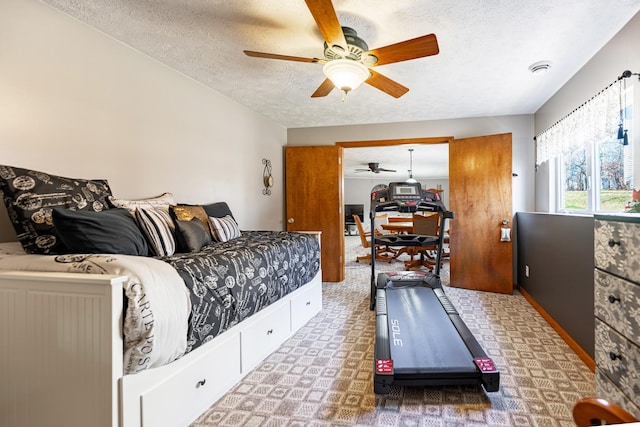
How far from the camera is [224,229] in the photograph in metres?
2.83

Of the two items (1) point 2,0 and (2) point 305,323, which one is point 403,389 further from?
(1) point 2,0

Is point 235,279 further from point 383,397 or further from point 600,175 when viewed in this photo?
point 600,175

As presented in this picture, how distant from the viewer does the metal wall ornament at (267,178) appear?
14.5 ft

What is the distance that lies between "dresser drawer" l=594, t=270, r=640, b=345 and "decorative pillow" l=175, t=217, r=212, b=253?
2216mm

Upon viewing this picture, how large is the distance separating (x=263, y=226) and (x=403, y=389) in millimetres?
2966

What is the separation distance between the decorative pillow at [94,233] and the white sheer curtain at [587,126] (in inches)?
128

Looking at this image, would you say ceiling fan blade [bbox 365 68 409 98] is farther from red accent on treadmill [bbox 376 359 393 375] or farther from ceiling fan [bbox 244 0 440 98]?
red accent on treadmill [bbox 376 359 393 375]

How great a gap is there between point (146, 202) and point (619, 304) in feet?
8.95

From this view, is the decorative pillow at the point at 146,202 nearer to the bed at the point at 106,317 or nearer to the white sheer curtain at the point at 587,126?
the bed at the point at 106,317

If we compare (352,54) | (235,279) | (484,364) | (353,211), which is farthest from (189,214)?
(353,211)

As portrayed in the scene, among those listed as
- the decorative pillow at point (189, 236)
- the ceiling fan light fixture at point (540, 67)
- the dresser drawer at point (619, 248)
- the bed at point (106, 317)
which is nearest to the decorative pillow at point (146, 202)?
the bed at point (106, 317)

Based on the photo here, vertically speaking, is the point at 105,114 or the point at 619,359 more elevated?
the point at 105,114

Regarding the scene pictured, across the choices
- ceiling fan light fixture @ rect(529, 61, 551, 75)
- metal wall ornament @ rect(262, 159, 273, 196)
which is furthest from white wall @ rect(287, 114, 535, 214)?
ceiling fan light fixture @ rect(529, 61, 551, 75)

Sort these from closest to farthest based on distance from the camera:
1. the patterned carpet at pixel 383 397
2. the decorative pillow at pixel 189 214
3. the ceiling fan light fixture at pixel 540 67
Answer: the patterned carpet at pixel 383 397
the decorative pillow at pixel 189 214
the ceiling fan light fixture at pixel 540 67
